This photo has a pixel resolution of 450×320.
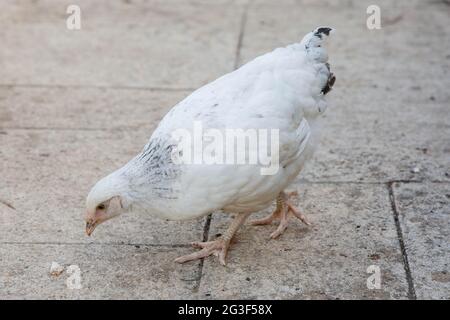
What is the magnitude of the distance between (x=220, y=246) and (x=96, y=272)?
78 cm

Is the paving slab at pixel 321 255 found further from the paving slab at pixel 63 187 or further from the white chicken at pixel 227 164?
the paving slab at pixel 63 187

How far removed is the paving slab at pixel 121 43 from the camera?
738 cm

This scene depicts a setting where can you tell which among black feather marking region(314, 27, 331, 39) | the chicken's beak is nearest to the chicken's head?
the chicken's beak

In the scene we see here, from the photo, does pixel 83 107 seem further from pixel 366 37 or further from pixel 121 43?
pixel 366 37

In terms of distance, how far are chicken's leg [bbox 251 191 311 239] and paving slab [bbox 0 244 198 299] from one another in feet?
2.12

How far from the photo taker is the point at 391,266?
4531 millimetres

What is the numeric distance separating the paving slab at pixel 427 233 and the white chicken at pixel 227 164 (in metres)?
0.88

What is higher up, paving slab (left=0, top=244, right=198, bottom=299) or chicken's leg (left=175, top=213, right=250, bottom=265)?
chicken's leg (left=175, top=213, right=250, bottom=265)

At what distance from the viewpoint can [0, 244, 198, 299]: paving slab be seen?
4324 millimetres

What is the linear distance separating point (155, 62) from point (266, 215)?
9.86 ft

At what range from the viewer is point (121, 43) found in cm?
813

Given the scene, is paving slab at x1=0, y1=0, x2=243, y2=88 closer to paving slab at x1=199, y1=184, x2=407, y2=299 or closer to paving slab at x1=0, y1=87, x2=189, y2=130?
paving slab at x1=0, y1=87, x2=189, y2=130

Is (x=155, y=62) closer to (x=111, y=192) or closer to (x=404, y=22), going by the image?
(x=404, y=22)

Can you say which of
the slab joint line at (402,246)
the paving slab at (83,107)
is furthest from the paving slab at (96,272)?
the paving slab at (83,107)
